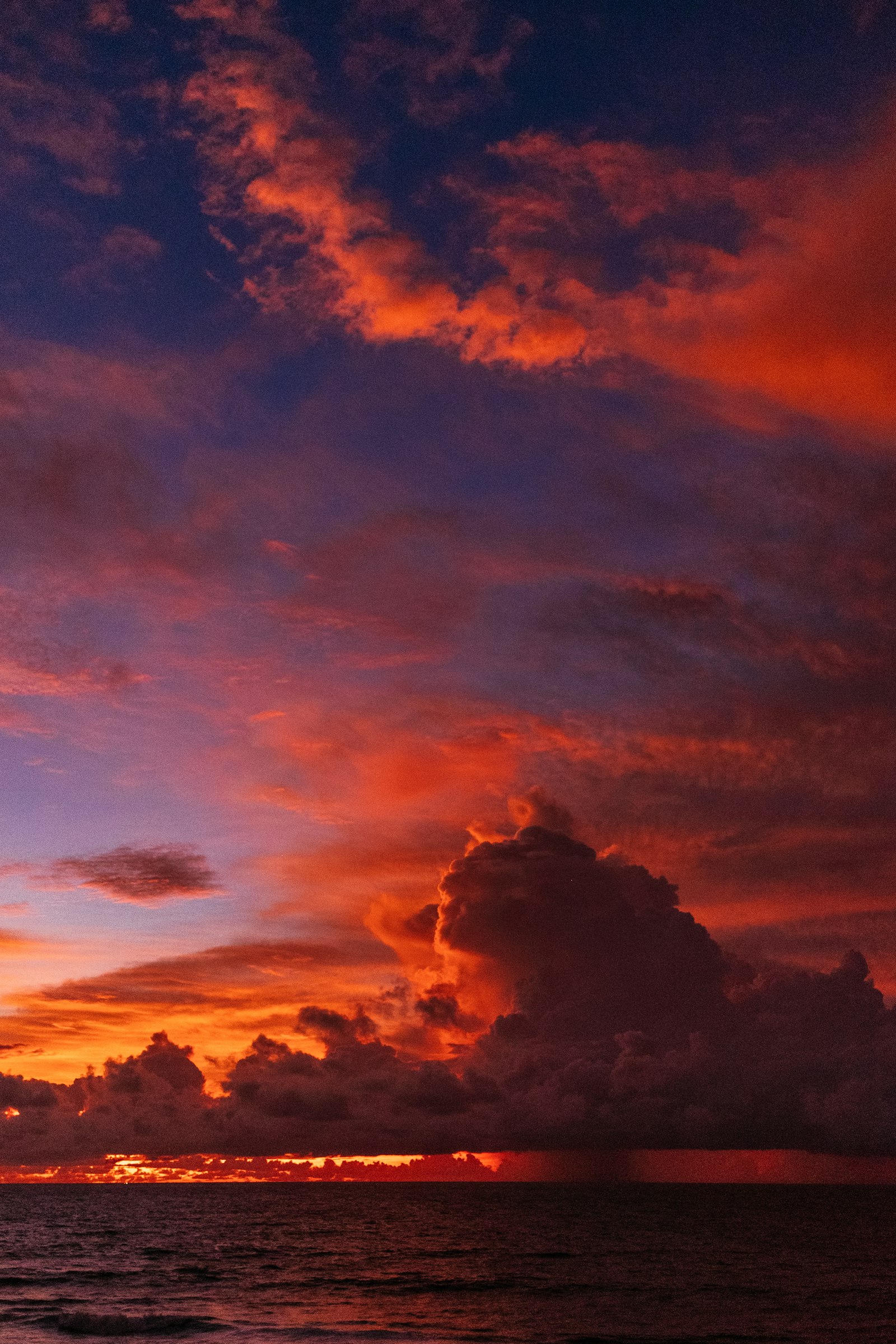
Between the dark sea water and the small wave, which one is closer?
the small wave

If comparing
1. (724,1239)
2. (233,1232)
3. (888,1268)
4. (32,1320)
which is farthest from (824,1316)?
(233,1232)

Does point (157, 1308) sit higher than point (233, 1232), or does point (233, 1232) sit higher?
point (157, 1308)

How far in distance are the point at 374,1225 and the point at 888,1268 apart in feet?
345

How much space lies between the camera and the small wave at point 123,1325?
67.7 m

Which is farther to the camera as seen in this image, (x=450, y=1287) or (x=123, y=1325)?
(x=450, y=1287)

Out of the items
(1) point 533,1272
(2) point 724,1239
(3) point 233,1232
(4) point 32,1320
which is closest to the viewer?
(4) point 32,1320

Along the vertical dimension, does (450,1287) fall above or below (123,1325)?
below

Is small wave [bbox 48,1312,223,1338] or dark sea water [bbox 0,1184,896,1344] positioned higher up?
small wave [bbox 48,1312,223,1338]

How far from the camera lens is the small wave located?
222 ft

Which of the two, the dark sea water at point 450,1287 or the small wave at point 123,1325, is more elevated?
the small wave at point 123,1325

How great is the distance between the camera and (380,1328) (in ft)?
227

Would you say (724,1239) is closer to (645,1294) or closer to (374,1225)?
(374,1225)

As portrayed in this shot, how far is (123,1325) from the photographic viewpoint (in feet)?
232

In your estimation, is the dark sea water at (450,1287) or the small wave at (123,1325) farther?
the dark sea water at (450,1287)
